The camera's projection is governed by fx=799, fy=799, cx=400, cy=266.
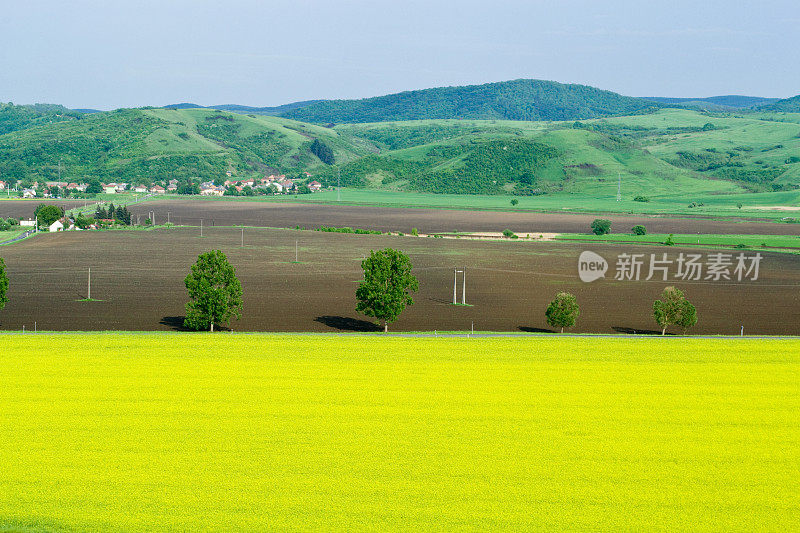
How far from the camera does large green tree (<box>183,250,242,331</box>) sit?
57.9 meters

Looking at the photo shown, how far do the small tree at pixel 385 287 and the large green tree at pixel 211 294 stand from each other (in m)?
9.65

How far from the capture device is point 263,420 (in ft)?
111

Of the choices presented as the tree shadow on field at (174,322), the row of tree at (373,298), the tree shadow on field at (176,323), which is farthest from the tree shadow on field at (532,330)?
the tree shadow on field at (174,322)

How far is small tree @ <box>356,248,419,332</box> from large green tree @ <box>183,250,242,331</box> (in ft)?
31.6

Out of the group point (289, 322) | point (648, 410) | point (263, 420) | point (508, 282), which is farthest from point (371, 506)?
point (508, 282)

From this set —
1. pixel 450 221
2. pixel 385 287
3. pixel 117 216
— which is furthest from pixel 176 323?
pixel 450 221

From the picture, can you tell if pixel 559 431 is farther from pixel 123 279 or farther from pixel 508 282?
pixel 123 279

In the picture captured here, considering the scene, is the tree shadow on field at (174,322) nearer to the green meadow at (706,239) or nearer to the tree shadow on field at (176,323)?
the tree shadow on field at (176,323)

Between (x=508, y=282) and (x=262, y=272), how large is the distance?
28.5 meters

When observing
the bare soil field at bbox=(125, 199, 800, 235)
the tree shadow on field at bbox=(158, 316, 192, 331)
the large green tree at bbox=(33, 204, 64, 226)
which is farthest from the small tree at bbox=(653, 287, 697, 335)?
the large green tree at bbox=(33, 204, 64, 226)

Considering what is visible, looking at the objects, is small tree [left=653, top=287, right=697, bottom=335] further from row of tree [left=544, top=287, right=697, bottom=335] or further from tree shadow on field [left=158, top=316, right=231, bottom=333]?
tree shadow on field [left=158, top=316, right=231, bottom=333]

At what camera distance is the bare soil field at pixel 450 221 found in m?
161

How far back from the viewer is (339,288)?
8175cm

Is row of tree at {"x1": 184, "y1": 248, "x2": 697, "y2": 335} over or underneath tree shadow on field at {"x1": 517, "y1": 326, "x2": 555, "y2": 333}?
over
